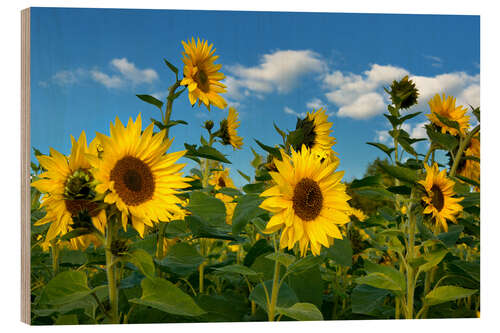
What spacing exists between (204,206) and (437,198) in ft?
3.17

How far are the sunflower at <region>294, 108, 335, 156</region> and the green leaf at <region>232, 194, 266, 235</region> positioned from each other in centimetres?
37

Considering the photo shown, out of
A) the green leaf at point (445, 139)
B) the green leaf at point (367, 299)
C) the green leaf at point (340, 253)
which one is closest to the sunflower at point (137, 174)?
the green leaf at point (340, 253)

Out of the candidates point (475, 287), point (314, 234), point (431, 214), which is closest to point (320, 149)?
point (314, 234)

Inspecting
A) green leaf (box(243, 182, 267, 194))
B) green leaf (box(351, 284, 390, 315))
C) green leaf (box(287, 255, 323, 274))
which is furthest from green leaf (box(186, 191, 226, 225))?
green leaf (box(351, 284, 390, 315))

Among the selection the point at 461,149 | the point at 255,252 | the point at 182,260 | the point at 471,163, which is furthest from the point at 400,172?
the point at 182,260

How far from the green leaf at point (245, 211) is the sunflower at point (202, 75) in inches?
21.3

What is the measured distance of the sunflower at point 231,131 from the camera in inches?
88.8

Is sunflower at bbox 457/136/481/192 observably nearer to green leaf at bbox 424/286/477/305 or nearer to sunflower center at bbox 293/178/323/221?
green leaf at bbox 424/286/477/305

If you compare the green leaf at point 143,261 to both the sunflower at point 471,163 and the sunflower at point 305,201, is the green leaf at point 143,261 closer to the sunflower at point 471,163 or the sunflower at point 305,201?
the sunflower at point 305,201

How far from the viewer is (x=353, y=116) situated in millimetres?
2391

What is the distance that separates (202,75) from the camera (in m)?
2.04

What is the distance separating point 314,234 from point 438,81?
51.7 inches

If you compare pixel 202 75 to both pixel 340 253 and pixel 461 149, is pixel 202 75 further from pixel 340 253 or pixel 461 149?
pixel 461 149

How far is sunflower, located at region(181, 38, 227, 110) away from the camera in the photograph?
1.94m
